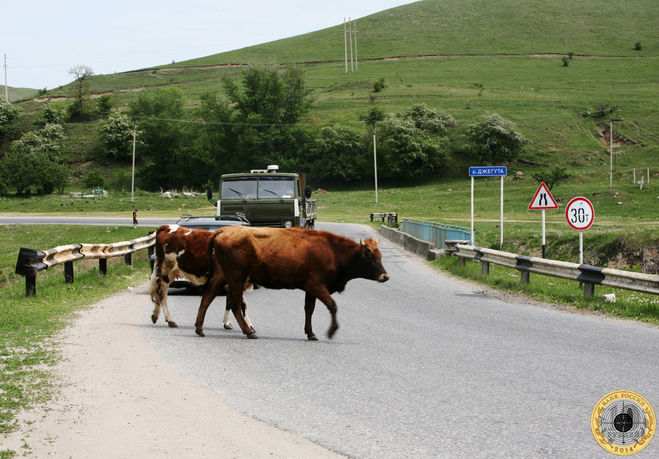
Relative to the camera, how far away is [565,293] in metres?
15.1

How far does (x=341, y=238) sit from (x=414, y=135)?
293 feet

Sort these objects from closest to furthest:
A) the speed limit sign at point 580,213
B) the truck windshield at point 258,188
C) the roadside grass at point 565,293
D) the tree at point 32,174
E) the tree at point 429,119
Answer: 1. the roadside grass at point 565,293
2. the speed limit sign at point 580,213
3. the truck windshield at point 258,188
4. the tree at point 32,174
5. the tree at point 429,119

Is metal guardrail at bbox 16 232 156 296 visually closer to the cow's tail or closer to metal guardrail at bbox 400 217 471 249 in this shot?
the cow's tail

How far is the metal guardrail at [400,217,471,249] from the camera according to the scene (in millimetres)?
26109

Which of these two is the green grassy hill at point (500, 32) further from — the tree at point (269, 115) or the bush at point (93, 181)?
the bush at point (93, 181)

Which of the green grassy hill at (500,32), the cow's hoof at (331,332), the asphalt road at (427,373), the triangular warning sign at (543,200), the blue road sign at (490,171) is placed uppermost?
the green grassy hill at (500,32)

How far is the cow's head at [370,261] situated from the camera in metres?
9.09

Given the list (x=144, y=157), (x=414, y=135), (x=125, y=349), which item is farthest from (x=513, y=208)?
(x=144, y=157)

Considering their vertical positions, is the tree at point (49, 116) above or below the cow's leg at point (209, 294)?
above

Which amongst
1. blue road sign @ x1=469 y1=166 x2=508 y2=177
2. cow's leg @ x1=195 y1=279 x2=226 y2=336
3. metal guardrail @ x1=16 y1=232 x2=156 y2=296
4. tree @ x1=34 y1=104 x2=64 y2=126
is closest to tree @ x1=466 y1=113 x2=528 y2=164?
blue road sign @ x1=469 y1=166 x2=508 y2=177

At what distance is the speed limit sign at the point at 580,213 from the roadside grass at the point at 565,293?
151 centimetres

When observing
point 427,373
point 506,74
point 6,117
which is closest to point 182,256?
point 427,373

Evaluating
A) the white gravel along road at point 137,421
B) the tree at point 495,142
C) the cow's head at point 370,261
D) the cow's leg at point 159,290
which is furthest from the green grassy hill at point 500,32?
the white gravel along road at point 137,421

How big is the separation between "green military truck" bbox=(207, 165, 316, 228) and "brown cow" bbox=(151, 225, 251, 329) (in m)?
12.1
